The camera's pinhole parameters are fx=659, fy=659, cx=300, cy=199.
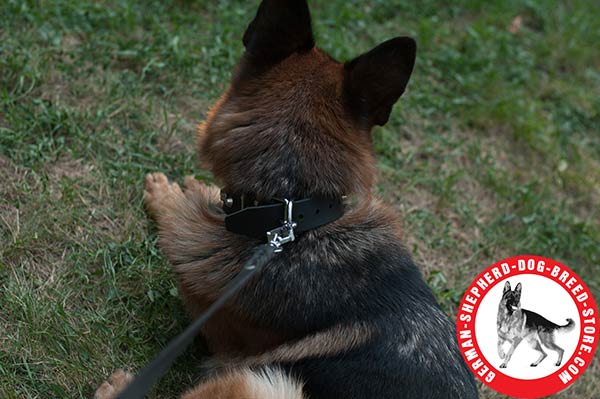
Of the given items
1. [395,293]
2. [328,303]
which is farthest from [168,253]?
[395,293]

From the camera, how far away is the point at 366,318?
3074mm

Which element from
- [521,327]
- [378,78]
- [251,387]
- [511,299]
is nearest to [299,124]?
[378,78]

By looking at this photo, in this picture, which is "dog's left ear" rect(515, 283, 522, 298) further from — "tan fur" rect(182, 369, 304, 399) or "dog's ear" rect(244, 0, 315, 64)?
"dog's ear" rect(244, 0, 315, 64)

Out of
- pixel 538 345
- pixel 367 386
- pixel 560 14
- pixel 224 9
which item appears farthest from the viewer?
pixel 560 14

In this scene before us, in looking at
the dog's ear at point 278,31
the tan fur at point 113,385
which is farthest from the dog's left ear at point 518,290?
the tan fur at point 113,385

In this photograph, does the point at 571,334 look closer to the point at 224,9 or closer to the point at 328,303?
the point at 328,303

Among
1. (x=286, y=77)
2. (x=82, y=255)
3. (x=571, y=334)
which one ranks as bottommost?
(x=571, y=334)

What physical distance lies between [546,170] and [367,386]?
3947 mm

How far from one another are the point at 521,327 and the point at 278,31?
2.17 m

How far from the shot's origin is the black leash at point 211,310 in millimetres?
2217

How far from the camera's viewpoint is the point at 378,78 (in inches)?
122

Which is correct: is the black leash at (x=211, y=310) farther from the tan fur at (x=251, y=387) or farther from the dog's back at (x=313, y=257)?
the tan fur at (x=251, y=387)

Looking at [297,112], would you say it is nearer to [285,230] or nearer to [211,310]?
[285,230]

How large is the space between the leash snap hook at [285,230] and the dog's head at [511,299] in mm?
1523
